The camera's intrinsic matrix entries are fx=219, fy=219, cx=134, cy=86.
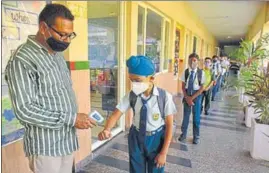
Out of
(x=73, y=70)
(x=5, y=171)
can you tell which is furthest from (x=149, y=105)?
(x=5, y=171)

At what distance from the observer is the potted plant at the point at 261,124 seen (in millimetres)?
2719

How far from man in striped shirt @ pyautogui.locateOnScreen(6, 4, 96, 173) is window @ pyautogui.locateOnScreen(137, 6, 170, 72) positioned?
117 inches

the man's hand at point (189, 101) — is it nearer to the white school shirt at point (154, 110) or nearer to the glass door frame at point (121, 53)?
the glass door frame at point (121, 53)

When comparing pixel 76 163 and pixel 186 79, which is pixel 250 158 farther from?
pixel 76 163

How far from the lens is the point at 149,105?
1.43m

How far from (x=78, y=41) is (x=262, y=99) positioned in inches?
91.9

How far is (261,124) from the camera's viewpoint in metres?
2.74

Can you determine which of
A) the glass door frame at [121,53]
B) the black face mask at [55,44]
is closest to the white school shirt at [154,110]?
the black face mask at [55,44]

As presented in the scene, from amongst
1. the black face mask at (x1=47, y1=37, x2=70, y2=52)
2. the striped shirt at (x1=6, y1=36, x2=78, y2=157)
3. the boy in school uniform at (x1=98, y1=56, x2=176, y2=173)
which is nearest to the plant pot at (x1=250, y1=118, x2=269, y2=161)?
the boy in school uniform at (x1=98, y1=56, x2=176, y2=173)

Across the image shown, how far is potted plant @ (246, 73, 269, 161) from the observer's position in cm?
272

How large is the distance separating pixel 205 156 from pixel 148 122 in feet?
5.70

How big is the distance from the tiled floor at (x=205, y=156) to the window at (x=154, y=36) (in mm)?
1762

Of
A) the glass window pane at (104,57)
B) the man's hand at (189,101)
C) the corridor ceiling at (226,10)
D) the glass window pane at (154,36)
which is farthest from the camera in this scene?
the corridor ceiling at (226,10)

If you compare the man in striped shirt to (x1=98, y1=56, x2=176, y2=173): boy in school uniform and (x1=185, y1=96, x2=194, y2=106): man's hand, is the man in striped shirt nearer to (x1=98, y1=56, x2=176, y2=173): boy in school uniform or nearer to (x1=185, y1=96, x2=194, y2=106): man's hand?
(x1=98, y1=56, x2=176, y2=173): boy in school uniform
